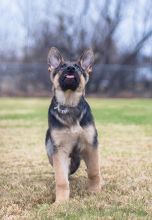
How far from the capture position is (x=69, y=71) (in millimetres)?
4781

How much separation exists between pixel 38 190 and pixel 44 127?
252 inches

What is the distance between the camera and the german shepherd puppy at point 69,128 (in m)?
4.75

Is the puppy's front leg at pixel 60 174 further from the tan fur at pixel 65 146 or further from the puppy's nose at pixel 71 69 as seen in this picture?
the puppy's nose at pixel 71 69

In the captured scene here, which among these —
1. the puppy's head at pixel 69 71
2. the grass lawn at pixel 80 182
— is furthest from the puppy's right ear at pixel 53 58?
the grass lawn at pixel 80 182

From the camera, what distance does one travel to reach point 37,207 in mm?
4332

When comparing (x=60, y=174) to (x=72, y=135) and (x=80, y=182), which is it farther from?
(x=80, y=182)

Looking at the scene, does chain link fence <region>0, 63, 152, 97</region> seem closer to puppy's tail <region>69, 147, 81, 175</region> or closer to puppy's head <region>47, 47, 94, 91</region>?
puppy's tail <region>69, 147, 81, 175</region>

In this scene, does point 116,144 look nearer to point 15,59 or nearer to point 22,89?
point 22,89

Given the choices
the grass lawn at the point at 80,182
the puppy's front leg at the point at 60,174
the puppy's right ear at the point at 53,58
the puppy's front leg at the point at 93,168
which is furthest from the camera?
the puppy's right ear at the point at 53,58

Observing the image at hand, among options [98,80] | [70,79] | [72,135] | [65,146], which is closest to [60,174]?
[65,146]

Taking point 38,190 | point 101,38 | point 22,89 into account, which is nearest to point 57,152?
point 38,190

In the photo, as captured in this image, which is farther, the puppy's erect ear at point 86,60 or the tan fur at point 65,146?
the puppy's erect ear at point 86,60

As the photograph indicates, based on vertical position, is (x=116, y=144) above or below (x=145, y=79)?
above

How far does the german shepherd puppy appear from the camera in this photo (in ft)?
15.6
